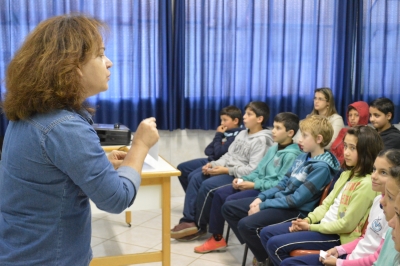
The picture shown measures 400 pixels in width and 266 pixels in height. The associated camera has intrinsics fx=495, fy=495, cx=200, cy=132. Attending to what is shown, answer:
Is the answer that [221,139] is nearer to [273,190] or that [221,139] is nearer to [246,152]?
[246,152]

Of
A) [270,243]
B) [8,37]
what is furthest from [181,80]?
[270,243]

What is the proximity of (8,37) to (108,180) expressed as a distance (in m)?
3.36

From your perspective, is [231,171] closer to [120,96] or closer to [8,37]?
[120,96]

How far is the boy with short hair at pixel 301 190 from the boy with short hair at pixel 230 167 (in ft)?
1.89

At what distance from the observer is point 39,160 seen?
1.17 meters

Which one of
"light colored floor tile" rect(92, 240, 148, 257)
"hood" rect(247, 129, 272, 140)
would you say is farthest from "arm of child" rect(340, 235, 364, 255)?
"light colored floor tile" rect(92, 240, 148, 257)

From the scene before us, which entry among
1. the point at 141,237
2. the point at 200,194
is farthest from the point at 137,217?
the point at 200,194

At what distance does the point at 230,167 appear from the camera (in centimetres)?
370

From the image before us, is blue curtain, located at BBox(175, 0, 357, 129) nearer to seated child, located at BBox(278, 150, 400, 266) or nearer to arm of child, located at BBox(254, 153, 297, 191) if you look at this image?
arm of child, located at BBox(254, 153, 297, 191)

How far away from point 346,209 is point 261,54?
249 cm

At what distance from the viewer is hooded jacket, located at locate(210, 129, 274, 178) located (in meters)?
3.54

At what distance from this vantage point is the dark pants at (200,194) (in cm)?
354

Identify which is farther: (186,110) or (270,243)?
(186,110)

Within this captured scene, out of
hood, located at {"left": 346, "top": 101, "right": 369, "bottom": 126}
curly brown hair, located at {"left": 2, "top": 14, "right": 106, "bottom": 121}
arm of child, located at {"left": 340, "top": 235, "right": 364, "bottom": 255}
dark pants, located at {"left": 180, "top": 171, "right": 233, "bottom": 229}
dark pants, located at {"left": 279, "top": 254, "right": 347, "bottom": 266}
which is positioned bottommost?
dark pants, located at {"left": 180, "top": 171, "right": 233, "bottom": 229}
